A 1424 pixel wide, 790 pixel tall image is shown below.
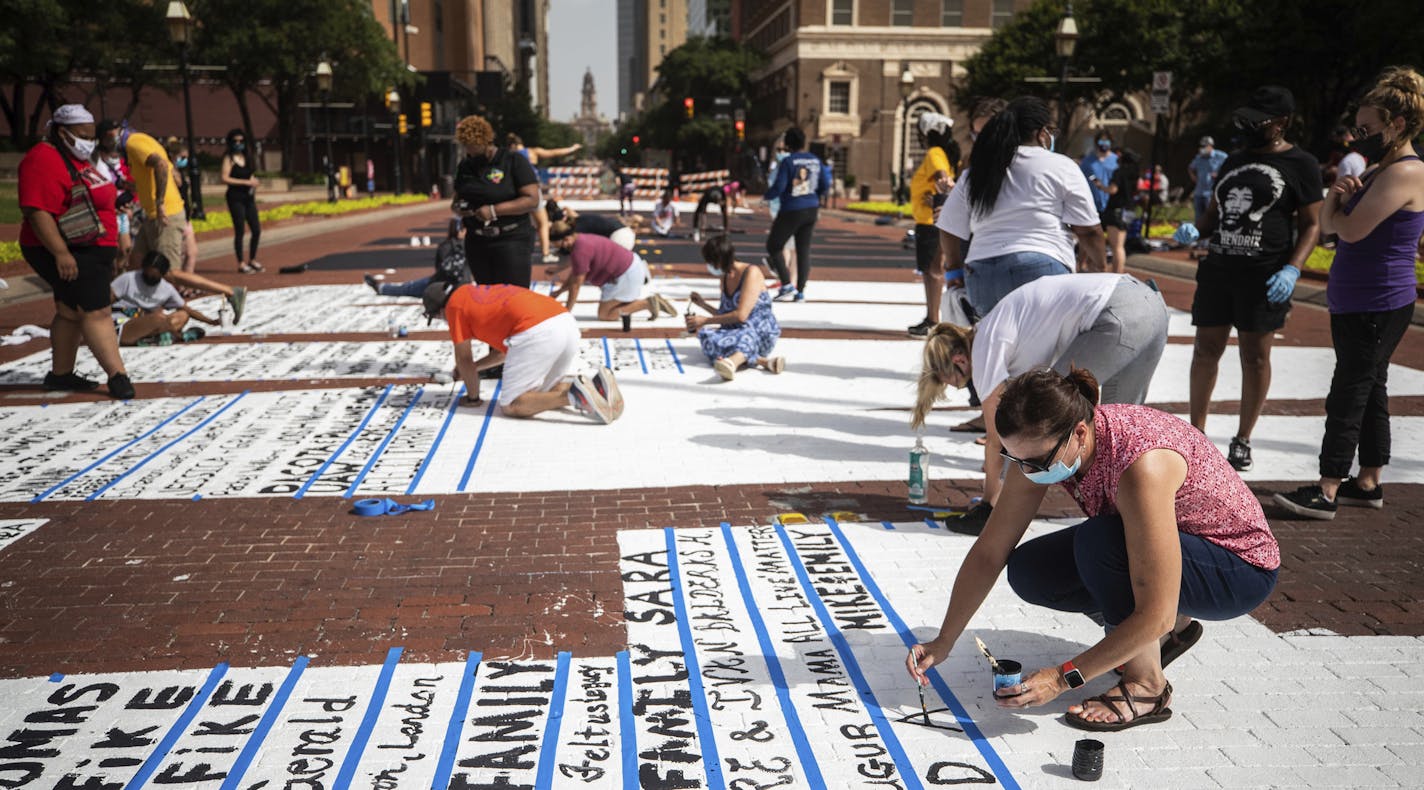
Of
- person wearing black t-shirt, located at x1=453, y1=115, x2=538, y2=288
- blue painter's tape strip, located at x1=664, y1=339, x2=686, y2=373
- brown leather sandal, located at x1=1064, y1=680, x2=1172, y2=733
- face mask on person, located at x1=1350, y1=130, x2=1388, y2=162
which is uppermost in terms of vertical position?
face mask on person, located at x1=1350, y1=130, x2=1388, y2=162

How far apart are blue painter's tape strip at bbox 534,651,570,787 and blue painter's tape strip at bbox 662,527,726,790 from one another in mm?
403

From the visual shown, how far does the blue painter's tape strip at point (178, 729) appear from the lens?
121 inches

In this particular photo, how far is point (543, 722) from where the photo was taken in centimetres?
337

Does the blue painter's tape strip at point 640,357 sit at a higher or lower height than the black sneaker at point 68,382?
lower

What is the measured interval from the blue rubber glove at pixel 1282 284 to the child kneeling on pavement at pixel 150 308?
8.48 m

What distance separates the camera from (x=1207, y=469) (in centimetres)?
304

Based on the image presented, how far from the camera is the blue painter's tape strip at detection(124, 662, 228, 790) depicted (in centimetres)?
307

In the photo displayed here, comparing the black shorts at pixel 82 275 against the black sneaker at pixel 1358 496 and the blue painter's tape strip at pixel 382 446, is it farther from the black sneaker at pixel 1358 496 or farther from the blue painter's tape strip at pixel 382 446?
the black sneaker at pixel 1358 496

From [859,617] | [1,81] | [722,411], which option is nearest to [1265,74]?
[722,411]

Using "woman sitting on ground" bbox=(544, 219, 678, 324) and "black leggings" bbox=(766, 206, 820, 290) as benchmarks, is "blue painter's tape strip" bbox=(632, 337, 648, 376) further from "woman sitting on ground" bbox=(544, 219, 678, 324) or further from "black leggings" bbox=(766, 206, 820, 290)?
"black leggings" bbox=(766, 206, 820, 290)

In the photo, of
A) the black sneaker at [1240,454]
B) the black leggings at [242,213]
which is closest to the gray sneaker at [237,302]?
the black leggings at [242,213]

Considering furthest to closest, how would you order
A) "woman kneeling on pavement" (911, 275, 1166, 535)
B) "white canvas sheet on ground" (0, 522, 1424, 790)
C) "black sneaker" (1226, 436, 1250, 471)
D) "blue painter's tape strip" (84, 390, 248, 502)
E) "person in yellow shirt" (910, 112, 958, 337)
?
"person in yellow shirt" (910, 112, 958, 337) < "black sneaker" (1226, 436, 1250, 471) < "blue painter's tape strip" (84, 390, 248, 502) < "woman kneeling on pavement" (911, 275, 1166, 535) < "white canvas sheet on ground" (0, 522, 1424, 790)

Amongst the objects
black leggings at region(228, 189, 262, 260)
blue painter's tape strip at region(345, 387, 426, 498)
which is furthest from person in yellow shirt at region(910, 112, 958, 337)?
black leggings at region(228, 189, 262, 260)

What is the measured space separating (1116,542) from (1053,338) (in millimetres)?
1783
